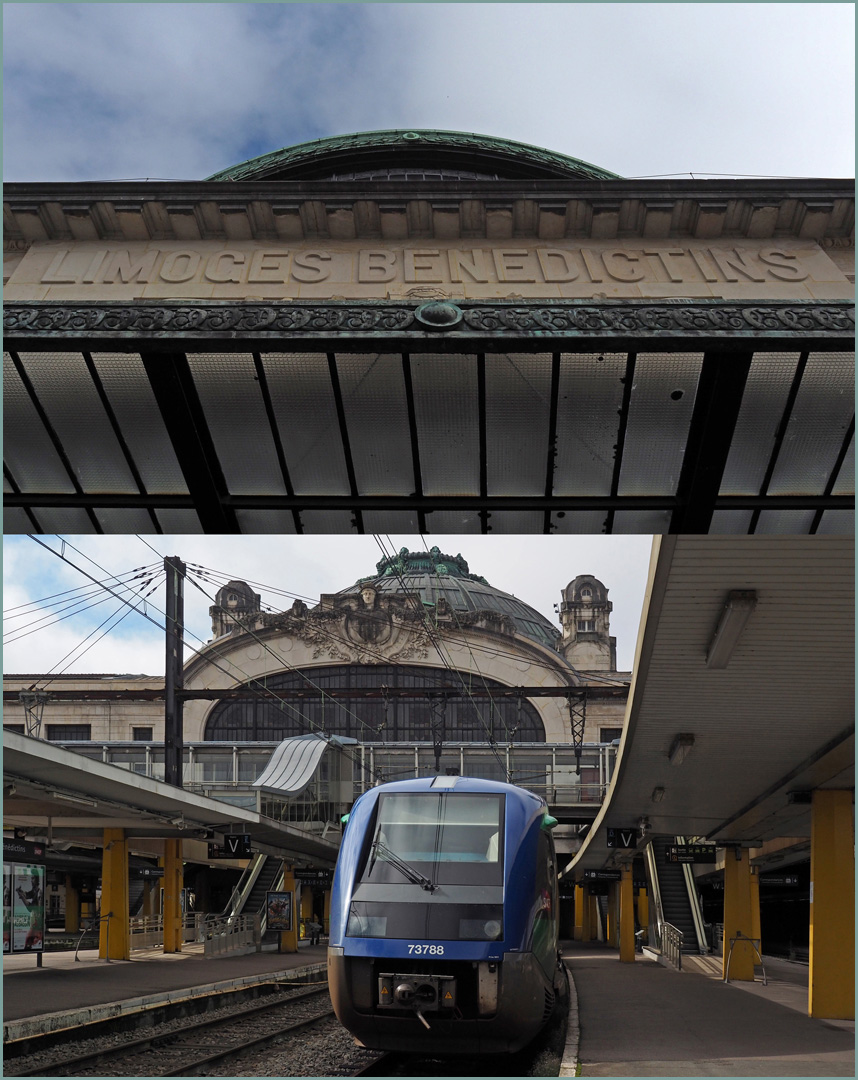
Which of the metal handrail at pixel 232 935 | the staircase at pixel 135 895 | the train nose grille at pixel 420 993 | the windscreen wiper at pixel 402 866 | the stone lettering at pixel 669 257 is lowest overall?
the staircase at pixel 135 895

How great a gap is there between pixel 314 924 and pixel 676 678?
3164 cm

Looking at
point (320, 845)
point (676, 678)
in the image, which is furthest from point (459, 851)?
point (320, 845)

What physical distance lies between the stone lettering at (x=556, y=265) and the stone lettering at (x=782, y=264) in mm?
1323

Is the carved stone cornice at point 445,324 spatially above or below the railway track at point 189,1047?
above

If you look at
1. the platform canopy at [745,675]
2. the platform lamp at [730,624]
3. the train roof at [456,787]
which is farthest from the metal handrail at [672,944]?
the platform lamp at [730,624]

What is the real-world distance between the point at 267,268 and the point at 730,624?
5481 mm

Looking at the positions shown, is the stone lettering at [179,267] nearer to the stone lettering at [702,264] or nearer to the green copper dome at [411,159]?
the stone lettering at [702,264]

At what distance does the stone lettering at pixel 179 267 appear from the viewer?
7.23m

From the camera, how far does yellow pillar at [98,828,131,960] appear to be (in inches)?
988

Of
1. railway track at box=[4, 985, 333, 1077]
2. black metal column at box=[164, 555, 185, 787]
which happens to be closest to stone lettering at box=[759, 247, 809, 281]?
railway track at box=[4, 985, 333, 1077]

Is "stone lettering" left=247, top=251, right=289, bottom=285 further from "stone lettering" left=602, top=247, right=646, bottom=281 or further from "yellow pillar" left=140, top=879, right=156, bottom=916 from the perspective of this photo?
"yellow pillar" left=140, top=879, right=156, bottom=916

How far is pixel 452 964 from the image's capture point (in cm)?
1068

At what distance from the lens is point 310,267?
7324 mm

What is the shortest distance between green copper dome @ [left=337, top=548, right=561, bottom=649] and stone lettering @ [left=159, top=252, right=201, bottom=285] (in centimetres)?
5218
